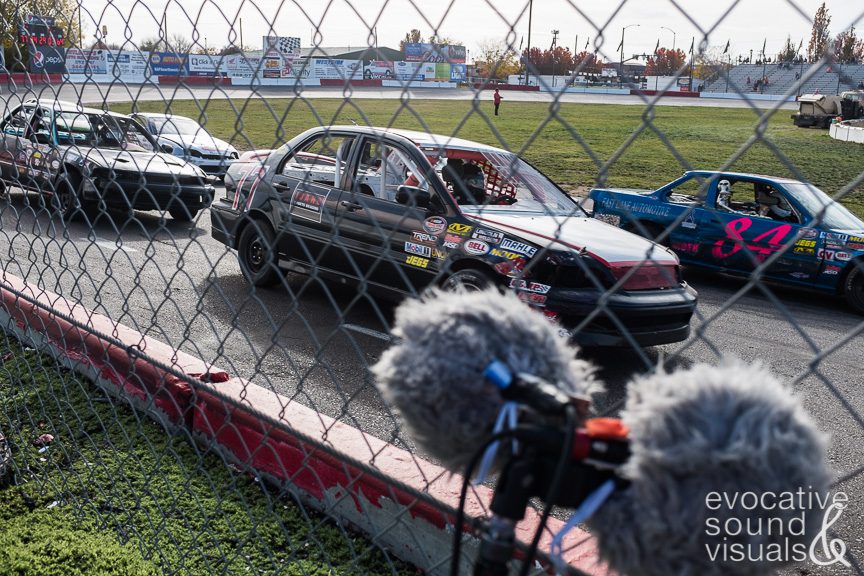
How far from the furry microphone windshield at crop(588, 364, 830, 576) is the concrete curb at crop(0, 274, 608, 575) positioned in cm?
76

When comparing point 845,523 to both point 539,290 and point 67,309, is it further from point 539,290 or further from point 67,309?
point 67,309

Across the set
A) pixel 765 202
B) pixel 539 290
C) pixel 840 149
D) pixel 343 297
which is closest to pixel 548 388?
pixel 539 290

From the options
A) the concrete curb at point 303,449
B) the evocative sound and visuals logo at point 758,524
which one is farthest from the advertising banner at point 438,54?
the evocative sound and visuals logo at point 758,524

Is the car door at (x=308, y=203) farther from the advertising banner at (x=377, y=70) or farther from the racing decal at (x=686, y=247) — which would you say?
the racing decal at (x=686, y=247)

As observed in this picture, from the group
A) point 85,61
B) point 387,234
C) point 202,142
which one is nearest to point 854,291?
point 387,234

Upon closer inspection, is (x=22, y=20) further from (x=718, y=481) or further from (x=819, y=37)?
(x=718, y=481)

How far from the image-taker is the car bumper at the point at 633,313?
5.28m

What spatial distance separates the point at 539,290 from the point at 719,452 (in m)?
4.79

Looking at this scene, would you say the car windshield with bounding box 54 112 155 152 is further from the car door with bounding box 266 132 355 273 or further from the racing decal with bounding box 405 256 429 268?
the racing decal with bounding box 405 256 429 268

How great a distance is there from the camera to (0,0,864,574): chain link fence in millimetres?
1583

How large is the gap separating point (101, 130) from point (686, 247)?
271 inches

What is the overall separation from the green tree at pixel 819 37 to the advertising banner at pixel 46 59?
2.52 metres

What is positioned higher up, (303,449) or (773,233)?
(303,449)

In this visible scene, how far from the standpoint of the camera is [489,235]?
16.5ft
